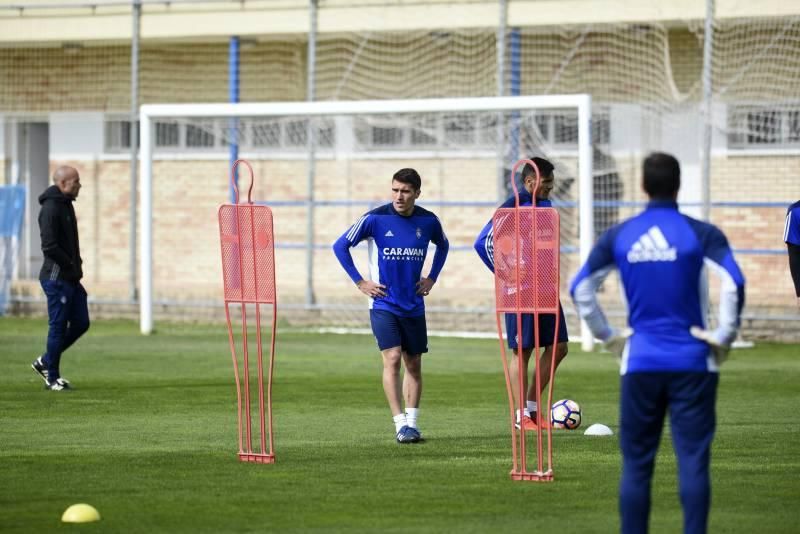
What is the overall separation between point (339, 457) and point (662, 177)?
444 cm

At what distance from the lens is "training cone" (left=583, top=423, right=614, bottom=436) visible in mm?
11828

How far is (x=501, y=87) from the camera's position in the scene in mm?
21875

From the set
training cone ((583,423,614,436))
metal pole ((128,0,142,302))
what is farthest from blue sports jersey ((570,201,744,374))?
metal pole ((128,0,142,302))

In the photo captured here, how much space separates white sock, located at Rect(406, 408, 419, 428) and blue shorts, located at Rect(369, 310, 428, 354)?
42cm

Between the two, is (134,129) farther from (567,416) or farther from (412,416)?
(412,416)

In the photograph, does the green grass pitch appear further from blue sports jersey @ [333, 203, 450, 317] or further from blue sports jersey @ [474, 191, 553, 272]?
blue sports jersey @ [474, 191, 553, 272]

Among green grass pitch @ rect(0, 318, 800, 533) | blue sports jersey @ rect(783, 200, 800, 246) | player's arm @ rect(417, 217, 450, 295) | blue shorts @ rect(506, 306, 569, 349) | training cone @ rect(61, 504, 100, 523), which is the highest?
blue sports jersey @ rect(783, 200, 800, 246)

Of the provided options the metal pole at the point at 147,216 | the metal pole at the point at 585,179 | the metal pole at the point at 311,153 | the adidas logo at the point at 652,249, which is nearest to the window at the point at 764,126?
the metal pole at the point at 585,179

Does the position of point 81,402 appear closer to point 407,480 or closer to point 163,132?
point 407,480

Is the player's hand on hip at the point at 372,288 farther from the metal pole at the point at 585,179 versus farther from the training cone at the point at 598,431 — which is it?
the metal pole at the point at 585,179

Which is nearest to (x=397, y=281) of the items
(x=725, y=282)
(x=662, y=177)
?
(x=662, y=177)

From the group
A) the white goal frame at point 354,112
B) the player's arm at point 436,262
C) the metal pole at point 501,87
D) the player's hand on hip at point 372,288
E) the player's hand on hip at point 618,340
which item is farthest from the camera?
the metal pole at point 501,87

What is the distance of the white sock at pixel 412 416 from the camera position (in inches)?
450

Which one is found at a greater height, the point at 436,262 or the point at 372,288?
the point at 436,262
